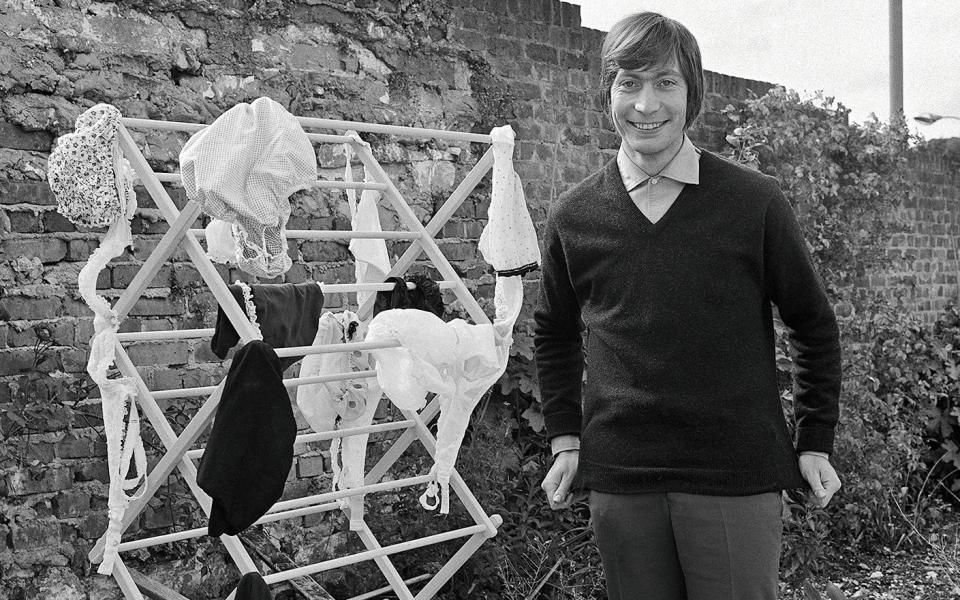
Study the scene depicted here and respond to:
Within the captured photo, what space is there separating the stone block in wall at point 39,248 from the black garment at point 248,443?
1281mm

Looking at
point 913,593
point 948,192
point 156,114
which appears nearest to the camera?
point 156,114

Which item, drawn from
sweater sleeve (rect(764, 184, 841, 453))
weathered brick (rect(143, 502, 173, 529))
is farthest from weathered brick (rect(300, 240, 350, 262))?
sweater sleeve (rect(764, 184, 841, 453))

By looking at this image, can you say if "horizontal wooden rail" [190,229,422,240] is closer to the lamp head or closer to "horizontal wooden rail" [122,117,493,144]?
"horizontal wooden rail" [122,117,493,144]

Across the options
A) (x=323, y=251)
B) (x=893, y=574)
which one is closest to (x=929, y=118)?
(x=893, y=574)

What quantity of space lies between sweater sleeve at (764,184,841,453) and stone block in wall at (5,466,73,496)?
2276mm

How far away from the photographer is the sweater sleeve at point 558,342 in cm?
245

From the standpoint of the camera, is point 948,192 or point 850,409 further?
point 948,192

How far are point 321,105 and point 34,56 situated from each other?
106 centimetres

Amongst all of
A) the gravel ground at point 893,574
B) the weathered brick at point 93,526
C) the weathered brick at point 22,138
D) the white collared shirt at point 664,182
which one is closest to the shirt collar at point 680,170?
the white collared shirt at point 664,182

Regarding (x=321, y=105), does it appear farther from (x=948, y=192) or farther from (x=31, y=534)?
A: (x=948, y=192)

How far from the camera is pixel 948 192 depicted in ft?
26.7

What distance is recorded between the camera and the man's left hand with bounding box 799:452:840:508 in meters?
2.22

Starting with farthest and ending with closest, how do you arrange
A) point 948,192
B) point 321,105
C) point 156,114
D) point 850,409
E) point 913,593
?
point 948,192 < point 850,409 < point 913,593 < point 321,105 < point 156,114

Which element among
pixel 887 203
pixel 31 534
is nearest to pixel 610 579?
pixel 31 534
